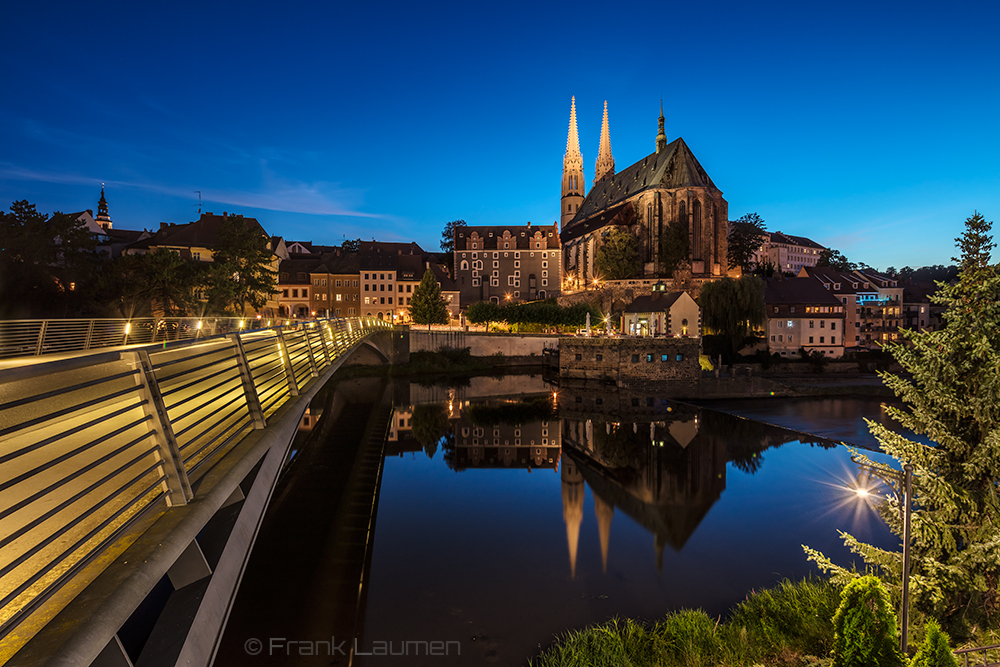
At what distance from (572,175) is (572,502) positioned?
105m

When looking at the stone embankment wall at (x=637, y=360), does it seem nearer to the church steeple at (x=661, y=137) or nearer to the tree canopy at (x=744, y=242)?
the tree canopy at (x=744, y=242)

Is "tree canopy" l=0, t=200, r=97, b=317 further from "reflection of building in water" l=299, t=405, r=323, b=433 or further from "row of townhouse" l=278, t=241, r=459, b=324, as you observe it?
"row of townhouse" l=278, t=241, r=459, b=324

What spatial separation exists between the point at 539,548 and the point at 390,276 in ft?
208

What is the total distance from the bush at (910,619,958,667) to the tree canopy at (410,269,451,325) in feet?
189

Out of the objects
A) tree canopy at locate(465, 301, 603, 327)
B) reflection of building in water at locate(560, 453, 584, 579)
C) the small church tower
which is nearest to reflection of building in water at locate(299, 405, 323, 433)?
reflection of building in water at locate(560, 453, 584, 579)

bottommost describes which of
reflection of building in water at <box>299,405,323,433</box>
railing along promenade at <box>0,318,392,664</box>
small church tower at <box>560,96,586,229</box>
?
reflection of building in water at <box>299,405,323,433</box>

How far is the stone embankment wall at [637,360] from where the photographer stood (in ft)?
152

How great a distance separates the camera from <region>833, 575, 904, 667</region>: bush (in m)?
6.55

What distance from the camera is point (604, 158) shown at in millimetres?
113062

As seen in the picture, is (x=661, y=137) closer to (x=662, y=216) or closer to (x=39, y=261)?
(x=662, y=216)

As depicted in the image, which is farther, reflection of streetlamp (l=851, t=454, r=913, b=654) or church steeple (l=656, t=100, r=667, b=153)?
church steeple (l=656, t=100, r=667, b=153)

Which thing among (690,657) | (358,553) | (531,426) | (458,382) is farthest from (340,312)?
(690,657)

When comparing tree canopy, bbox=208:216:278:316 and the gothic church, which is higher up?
the gothic church

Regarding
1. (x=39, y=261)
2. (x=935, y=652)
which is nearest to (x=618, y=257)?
(x=39, y=261)
